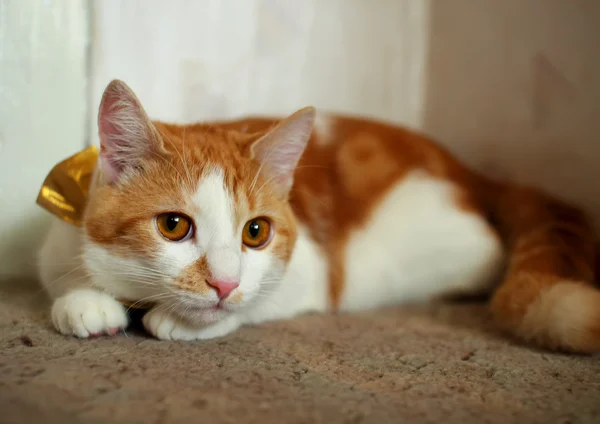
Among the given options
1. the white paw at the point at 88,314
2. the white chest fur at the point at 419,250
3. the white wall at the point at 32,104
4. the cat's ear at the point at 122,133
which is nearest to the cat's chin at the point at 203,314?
the white paw at the point at 88,314

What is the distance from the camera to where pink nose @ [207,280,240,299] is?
33.4 inches

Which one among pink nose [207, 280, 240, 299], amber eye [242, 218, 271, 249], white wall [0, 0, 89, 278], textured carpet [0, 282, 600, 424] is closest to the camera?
textured carpet [0, 282, 600, 424]

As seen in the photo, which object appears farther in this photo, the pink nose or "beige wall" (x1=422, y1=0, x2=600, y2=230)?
"beige wall" (x1=422, y1=0, x2=600, y2=230)

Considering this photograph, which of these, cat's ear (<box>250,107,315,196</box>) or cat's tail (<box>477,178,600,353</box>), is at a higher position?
cat's ear (<box>250,107,315,196</box>)

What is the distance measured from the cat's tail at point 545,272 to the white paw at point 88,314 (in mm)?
768

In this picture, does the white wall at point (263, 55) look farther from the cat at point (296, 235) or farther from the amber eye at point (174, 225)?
the amber eye at point (174, 225)

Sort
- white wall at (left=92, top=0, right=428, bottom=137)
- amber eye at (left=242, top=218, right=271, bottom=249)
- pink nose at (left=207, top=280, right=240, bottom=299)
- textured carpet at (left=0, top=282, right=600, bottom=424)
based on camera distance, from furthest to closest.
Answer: white wall at (left=92, top=0, right=428, bottom=137) < amber eye at (left=242, top=218, right=271, bottom=249) < pink nose at (left=207, top=280, right=240, bottom=299) < textured carpet at (left=0, top=282, right=600, bottom=424)

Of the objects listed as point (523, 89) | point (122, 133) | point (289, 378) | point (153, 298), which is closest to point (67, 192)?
point (122, 133)

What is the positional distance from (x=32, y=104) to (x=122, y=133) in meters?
0.60

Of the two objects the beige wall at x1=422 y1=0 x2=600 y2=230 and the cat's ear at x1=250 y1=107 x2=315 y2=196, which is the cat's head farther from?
the beige wall at x1=422 y1=0 x2=600 y2=230

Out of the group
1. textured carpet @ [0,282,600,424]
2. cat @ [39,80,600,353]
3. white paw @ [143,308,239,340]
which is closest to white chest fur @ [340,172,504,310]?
cat @ [39,80,600,353]

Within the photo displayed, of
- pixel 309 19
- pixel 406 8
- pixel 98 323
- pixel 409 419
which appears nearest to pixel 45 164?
pixel 98 323

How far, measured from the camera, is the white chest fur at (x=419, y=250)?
1.38 meters

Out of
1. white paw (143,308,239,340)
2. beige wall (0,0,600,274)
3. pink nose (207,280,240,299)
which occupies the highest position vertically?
beige wall (0,0,600,274)
